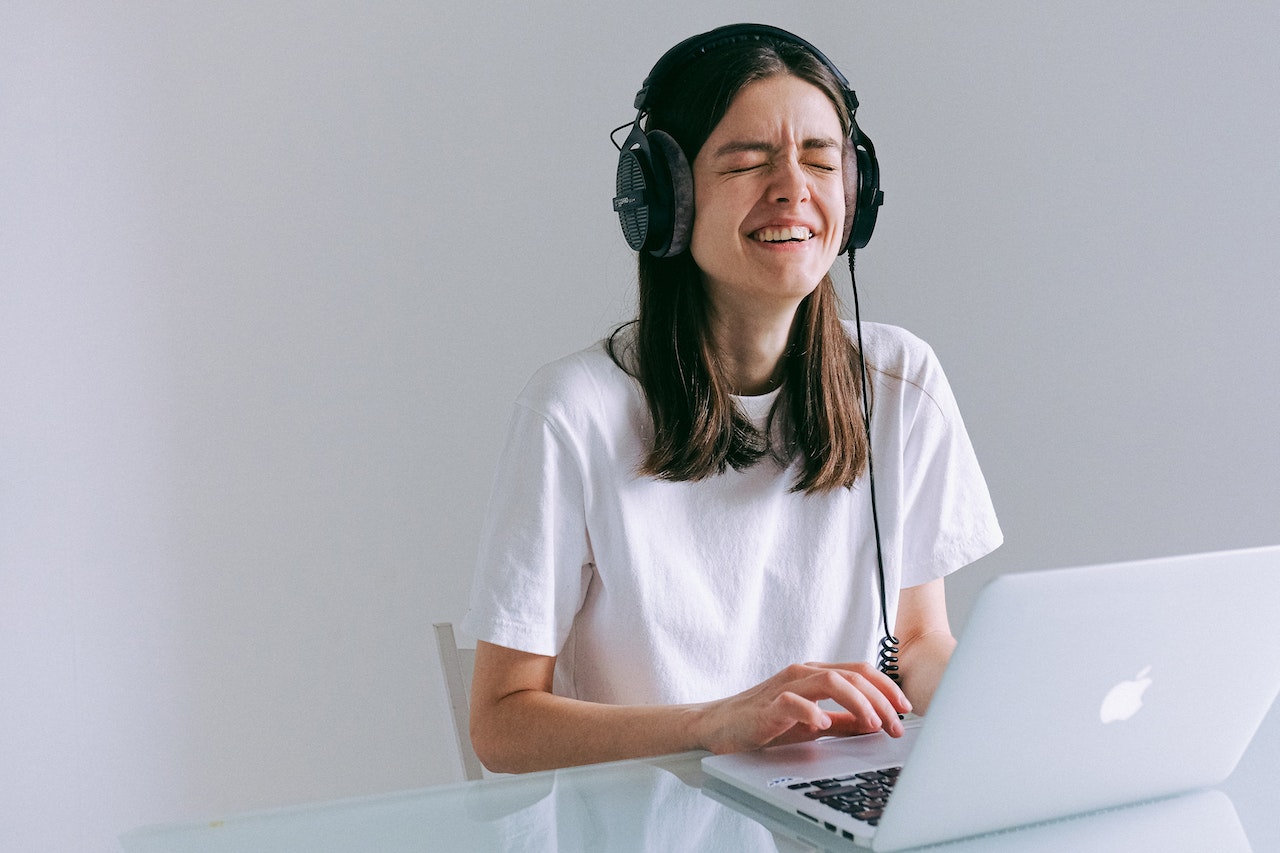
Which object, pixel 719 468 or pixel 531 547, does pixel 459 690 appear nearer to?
pixel 531 547

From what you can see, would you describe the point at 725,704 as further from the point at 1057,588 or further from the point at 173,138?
the point at 173,138

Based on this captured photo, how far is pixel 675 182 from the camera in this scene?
1310 millimetres

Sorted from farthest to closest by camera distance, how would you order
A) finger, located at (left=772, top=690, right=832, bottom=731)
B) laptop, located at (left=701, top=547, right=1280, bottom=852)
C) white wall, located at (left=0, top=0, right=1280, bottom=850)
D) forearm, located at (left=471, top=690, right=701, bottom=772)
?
white wall, located at (left=0, top=0, right=1280, bottom=850), forearm, located at (left=471, top=690, right=701, bottom=772), finger, located at (left=772, top=690, right=832, bottom=731), laptop, located at (left=701, top=547, right=1280, bottom=852)

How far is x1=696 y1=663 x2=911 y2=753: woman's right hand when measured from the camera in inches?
35.2

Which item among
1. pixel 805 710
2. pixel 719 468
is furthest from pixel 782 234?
pixel 805 710

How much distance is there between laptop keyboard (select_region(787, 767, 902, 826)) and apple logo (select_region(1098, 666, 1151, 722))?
14 cm

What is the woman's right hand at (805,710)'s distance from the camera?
89 centimetres

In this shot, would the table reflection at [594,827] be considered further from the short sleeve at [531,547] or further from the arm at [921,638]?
the arm at [921,638]

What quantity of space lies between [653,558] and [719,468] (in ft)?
0.39

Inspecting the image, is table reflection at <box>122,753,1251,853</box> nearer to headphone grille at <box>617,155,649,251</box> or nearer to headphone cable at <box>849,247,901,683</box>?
headphone cable at <box>849,247,901,683</box>

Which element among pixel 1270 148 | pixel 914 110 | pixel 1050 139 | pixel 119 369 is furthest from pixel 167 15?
pixel 1270 148

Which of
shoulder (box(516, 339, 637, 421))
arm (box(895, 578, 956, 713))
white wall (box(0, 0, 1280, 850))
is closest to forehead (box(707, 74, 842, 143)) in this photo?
shoulder (box(516, 339, 637, 421))

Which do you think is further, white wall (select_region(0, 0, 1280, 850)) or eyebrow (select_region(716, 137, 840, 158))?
white wall (select_region(0, 0, 1280, 850))

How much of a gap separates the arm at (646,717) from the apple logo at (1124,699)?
194 millimetres
